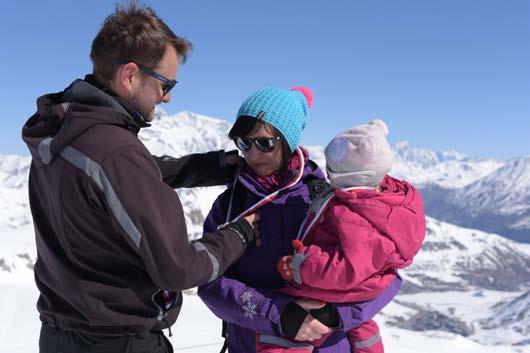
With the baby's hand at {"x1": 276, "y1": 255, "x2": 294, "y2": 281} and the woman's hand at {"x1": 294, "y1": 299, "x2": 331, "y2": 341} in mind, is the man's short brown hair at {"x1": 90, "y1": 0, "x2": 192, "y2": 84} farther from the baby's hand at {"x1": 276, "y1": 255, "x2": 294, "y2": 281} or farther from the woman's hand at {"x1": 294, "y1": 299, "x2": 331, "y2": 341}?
the woman's hand at {"x1": 294, "y1": 299, "x2": 331, "y2": 341}

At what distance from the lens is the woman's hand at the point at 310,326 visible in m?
3.75

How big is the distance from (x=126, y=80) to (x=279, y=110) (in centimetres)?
150

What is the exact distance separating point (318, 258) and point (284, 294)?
583 mm

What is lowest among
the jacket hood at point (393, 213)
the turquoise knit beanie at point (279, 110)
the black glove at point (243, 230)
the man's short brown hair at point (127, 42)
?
the black glove at point (243, 230)

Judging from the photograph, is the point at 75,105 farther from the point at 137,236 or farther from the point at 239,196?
the point at 239,196

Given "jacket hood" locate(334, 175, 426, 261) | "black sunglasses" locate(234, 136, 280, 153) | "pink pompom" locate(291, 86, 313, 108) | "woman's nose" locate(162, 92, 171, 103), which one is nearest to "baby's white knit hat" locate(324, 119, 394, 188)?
"jacket hood" locate(334, 175, 426, 261)

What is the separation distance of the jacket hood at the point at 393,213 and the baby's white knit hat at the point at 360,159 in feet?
0.48

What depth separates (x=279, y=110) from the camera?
4406 millimetres

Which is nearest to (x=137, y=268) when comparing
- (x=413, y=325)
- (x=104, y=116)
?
(x=104, y=116)

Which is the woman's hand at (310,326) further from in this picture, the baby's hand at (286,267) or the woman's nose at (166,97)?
the woman's nose at (166,97)

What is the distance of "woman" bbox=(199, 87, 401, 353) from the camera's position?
12.5ft

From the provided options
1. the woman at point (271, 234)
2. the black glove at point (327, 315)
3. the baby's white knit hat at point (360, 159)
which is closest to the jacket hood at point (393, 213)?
the baby's white knit hat at point (360, 159)

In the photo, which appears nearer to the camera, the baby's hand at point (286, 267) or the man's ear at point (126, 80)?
the man's ear at point (126, 80)

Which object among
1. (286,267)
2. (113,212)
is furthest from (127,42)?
(286,267)
